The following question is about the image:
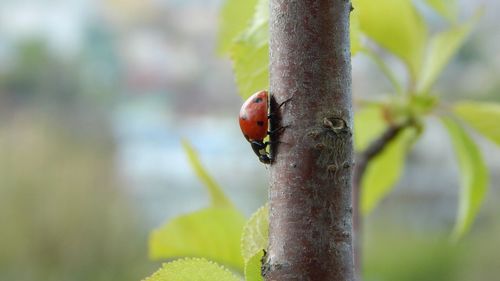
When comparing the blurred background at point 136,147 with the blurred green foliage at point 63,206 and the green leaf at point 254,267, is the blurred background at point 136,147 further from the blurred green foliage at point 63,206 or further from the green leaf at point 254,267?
the green leaf at point 254,267

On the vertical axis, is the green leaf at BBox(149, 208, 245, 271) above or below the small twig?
below

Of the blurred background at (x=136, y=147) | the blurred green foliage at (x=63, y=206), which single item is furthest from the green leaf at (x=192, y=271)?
the blurred green foliage at (x=63, y=206)

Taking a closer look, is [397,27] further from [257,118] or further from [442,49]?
[257,118]

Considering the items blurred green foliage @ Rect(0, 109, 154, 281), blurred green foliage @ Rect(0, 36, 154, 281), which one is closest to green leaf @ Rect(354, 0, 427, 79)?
blurred green foliage @ Rect(0, 36, 154, 281)

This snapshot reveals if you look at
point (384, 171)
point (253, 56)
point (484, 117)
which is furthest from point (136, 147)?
point (253, 56)

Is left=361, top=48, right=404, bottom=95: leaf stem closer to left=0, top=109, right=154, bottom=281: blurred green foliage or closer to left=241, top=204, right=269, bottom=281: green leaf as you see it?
left=241, top=204, right=269, bottom=281: green leaf

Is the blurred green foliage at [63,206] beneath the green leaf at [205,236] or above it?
above
